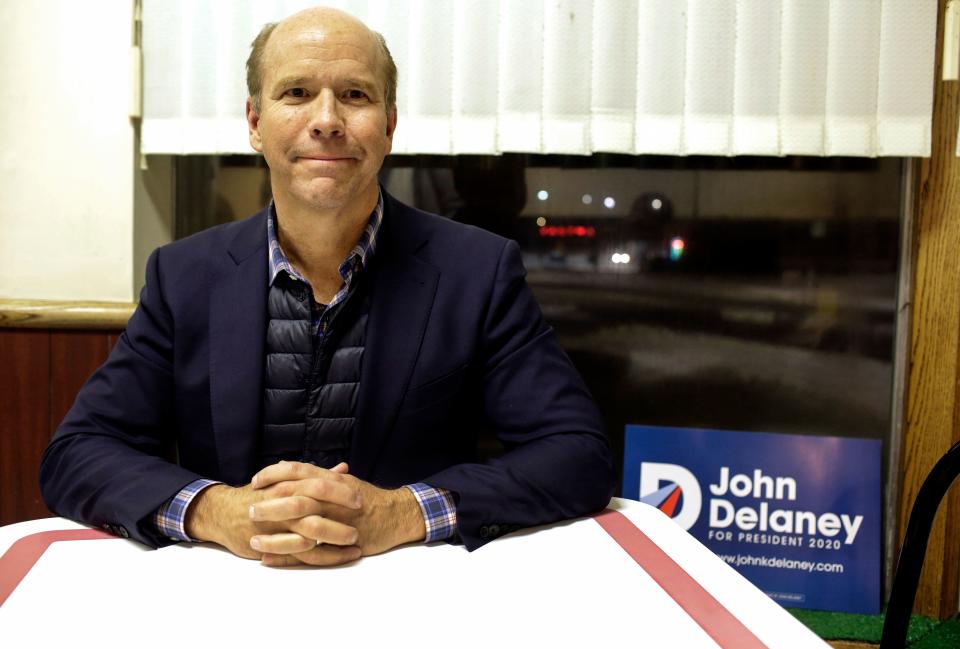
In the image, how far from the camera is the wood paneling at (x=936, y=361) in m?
2.25

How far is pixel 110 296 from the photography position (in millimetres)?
2340

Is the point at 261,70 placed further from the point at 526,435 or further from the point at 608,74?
the point at 608,74

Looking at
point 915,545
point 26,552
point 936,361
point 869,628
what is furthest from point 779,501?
point 26,552

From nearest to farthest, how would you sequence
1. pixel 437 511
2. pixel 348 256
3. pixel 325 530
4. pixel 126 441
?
pixel 325 530 → pixel 437 511 → pixel 126 441 → pixel 348 256

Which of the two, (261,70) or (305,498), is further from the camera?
(261,70)

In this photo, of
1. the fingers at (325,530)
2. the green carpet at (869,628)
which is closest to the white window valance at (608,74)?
the green carpet at (869,628)

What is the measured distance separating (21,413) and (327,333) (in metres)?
1.36

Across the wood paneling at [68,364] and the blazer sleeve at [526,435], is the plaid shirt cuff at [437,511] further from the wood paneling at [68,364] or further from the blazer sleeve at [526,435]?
the wood paneling at [68,364]

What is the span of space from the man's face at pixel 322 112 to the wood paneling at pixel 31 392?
46.5 inches

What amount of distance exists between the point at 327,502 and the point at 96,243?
1.67 metres

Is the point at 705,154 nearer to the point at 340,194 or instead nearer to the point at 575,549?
the point at 340,194

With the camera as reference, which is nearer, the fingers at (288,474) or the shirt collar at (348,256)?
the fingers at (288,474)

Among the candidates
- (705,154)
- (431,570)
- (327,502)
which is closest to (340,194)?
(327,502)

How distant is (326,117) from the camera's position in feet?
4.44
